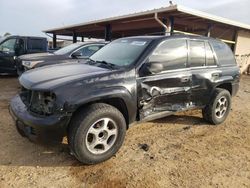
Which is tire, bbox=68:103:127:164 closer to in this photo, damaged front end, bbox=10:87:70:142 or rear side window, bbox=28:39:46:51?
damaged front end, bbox=10:87:70:142

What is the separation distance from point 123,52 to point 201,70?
1.55 metres

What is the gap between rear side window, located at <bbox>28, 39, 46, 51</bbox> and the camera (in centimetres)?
1059

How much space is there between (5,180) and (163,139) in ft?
8.30

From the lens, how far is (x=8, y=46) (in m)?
10.3

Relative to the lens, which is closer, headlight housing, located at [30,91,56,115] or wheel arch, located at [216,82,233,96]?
headlight housing, located at [30,91,56,115]

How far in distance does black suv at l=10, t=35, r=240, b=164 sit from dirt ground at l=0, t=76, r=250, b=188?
0.31 m

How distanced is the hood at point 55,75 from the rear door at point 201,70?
1802mm

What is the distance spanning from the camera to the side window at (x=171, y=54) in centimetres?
410

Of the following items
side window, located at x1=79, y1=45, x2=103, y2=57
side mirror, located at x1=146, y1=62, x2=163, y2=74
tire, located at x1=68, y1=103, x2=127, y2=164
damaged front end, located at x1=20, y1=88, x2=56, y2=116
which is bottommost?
tire, located at x1=68, y1=103, x2=127, y2=164

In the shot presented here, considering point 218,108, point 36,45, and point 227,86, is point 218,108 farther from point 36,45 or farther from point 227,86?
point 36,45

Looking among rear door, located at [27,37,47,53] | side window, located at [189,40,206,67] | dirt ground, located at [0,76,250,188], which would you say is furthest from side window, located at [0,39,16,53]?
side window, located at [189,40,206,67]

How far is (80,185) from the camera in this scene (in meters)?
2.98

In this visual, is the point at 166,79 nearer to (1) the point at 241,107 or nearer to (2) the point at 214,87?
(2) the point at 214,87

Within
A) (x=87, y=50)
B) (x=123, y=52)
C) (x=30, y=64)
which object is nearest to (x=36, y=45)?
(x=87, y=50)
